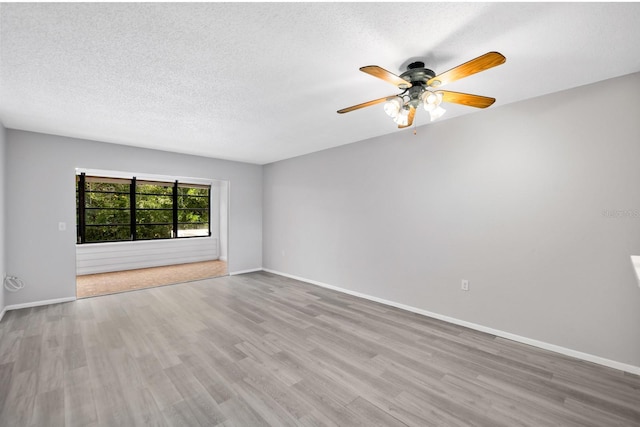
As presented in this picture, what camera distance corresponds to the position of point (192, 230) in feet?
26.2

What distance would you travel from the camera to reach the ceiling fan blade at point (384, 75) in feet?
5.46

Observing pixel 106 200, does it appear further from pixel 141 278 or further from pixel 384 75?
pixel 384 75

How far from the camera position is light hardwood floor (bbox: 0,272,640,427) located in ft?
6.18

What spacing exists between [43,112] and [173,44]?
98.0 inches

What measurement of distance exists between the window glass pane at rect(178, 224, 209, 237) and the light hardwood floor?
4.09 meters

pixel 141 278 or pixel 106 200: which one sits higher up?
pixel 106 200

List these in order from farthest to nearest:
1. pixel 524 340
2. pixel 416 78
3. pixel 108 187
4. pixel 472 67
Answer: pixel 108 187 < pixel 524 340 < pixel 416 78 < pixel 472 67

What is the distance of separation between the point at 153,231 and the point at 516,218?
7741 mm

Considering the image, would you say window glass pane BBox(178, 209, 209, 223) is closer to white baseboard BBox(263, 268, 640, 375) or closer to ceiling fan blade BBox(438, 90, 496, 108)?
white baseboard BBox(263, 268, 640, 375)

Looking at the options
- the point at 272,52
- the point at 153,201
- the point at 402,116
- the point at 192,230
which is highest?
the point at 272,52

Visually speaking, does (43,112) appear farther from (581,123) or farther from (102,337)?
(581,123)

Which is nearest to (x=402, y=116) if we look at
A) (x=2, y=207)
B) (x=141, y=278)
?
(x=2, y=207)

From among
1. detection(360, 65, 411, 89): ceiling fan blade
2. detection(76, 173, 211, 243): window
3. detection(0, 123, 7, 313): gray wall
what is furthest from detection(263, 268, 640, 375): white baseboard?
detection(76, 173, 211, 243): window

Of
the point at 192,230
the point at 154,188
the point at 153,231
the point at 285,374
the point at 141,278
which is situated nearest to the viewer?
the point at 285,374
